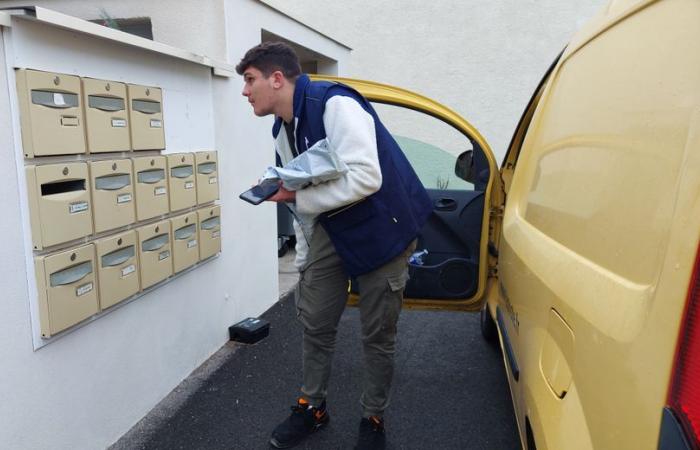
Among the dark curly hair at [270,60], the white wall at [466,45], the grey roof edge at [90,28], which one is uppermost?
the white wall at [466,45]

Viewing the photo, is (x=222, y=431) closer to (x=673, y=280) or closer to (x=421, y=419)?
(x=421, y=419)

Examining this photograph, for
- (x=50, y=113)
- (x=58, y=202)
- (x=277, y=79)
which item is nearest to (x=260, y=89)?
(x=277, y=79)

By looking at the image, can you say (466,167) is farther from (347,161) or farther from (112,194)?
(112,194)

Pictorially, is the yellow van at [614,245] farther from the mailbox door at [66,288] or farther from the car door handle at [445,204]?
the mailbox door at [66,288]

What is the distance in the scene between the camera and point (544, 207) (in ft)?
6.26

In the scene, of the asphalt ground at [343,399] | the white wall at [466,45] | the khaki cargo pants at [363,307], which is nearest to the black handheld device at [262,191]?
the khaki cargo pants at [363,307]

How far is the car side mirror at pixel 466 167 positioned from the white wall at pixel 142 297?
63.3 inches

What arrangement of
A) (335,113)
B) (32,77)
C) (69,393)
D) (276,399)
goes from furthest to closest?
1. (276,399)
2. (69,393)
3. (335,113)
4. (32,77)

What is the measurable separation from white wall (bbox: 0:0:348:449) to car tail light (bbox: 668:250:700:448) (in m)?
2.21

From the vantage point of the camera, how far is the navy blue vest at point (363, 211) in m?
2.33

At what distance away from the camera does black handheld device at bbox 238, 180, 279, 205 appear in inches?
87.4

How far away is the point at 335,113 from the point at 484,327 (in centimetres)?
255

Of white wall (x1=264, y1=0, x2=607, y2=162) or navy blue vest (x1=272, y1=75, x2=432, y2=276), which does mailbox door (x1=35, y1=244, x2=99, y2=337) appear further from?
white wall (x1=264, y1=0, x2=607, y2=162)

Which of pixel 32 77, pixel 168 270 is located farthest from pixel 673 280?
pixel 168 270
